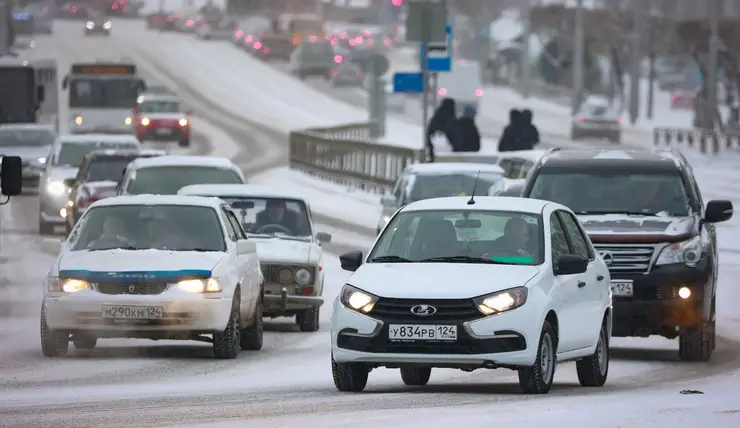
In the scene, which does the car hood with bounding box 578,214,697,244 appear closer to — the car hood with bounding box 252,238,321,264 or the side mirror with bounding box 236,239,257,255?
the side mirror with bounding box 236,239,257,255

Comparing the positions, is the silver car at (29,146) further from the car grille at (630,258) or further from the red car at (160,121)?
the car grille at (630,258)

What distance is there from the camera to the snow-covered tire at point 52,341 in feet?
51.0

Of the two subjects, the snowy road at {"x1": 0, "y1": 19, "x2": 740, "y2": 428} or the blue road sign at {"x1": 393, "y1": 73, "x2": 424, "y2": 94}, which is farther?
the blue road sign at {"x1": 393, "y1": 73, "x2": 424, "y2": 94}

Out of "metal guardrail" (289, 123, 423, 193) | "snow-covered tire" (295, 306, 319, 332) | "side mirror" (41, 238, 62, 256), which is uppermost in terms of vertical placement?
"side mirror" (41, 238, 62, 256)

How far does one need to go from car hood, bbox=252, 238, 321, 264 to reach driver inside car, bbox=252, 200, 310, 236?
30cm

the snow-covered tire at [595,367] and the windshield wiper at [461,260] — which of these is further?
the snow-covered tire at [595,367]

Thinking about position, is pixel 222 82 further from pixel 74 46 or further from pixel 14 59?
pixel 14 59

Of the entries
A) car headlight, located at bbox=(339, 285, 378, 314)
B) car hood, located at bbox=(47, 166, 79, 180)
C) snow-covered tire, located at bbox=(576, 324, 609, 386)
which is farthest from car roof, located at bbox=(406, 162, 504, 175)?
car headlight, located at bbox=(339, 285, 378, 314)

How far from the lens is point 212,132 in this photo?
228 ft

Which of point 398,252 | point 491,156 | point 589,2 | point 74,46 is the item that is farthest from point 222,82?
point 589,2

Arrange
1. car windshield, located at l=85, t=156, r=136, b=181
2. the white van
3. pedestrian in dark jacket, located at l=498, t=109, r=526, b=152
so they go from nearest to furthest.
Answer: car windshield, located at l=85, t=156, r=136, b=181
pedestrian in dark jacket, located at l=498, t=109, r=526, b=152
the white van

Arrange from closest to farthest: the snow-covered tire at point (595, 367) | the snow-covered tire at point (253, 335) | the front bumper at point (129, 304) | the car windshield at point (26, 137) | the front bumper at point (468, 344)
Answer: the front bumper at point (468, 344), the snow-covered tire at point (595, 367), the front bumper at point (129, 304), the snow-covered tire at point (253, 335), the car windshield at point (26, 137)

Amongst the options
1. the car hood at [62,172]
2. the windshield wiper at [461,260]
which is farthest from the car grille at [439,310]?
the car hood at [62,172]

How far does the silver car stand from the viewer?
41.0 metres
